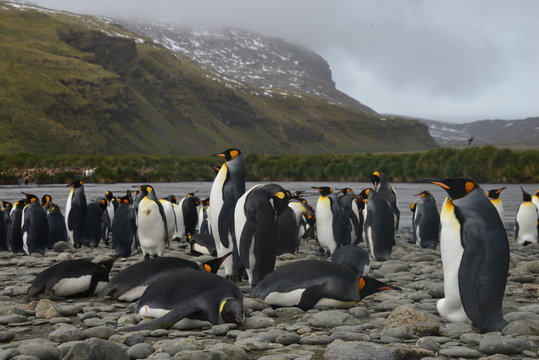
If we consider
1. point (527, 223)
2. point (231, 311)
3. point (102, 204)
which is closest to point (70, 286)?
point (231, 311)

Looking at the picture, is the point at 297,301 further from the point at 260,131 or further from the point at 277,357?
the point at 260,131

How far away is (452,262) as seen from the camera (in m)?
4.40

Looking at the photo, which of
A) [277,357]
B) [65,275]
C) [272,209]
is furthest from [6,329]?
[272,209]

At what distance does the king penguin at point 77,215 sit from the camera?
10.5m

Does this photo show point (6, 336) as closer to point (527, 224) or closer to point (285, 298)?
point (285, 298)

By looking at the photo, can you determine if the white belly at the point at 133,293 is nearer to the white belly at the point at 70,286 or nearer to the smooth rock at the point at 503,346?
the white belly at the point at 70,286

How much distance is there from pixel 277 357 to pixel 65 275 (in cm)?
275

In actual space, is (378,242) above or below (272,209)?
below

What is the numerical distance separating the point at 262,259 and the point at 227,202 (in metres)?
1.25

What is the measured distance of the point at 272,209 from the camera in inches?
230

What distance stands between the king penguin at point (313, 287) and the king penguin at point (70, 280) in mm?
1632

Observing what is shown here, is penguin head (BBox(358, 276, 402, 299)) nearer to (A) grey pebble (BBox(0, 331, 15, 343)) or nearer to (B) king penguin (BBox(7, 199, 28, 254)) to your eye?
(A) grey pebble (BBox(0, 331, 15, 343))

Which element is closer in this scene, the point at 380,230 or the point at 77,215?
the point at 380,230

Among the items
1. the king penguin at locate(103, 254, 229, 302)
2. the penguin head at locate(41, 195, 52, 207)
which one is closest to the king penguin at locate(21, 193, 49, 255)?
the penguin head at locate(41, 195, 52, 207)
